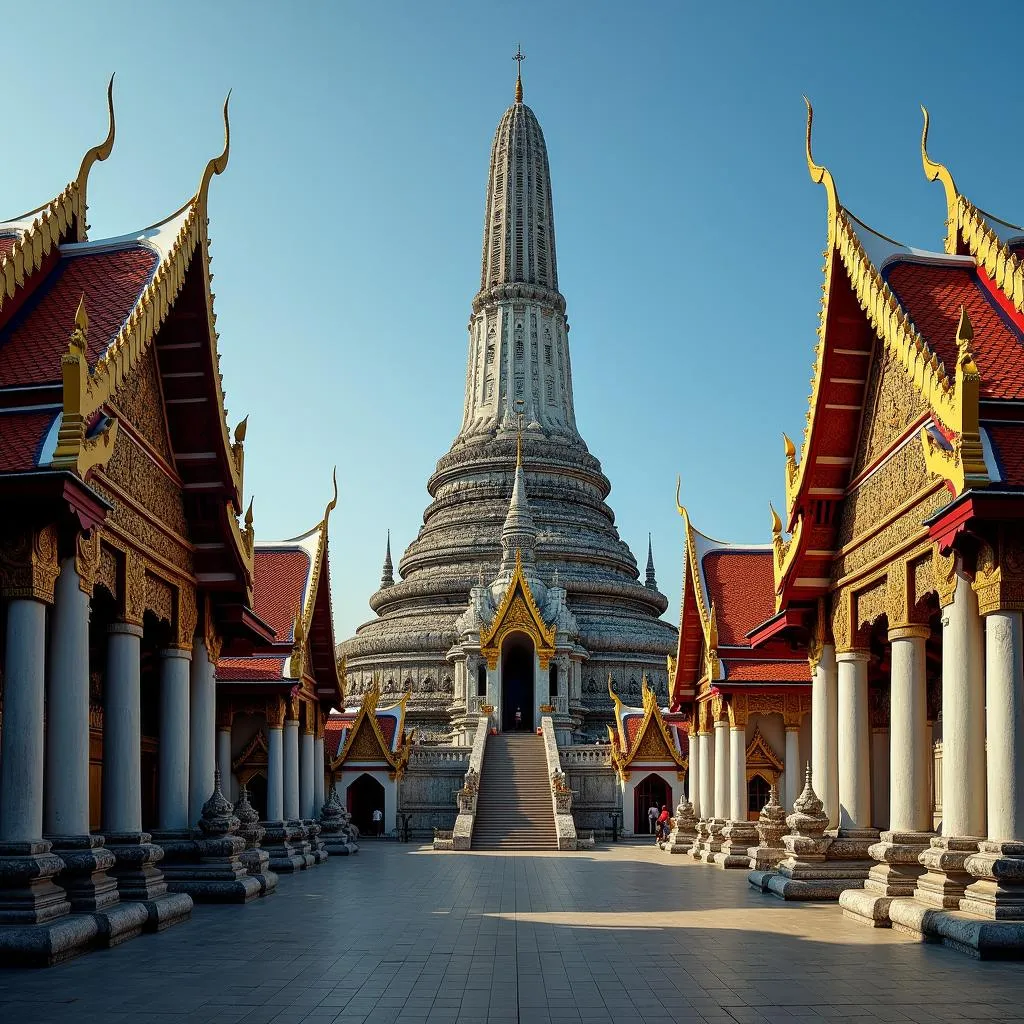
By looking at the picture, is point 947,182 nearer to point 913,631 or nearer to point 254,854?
point 913,631

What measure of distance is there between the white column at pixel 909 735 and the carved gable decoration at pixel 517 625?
2890 centimetres

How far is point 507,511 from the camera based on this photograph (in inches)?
2092

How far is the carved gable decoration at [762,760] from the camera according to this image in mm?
26906

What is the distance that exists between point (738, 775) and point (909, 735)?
440 inches

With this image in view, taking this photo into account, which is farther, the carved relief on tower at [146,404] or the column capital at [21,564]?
the carved relief on tower at [146,404]

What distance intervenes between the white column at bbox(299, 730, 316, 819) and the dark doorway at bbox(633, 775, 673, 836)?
11743 millimetres

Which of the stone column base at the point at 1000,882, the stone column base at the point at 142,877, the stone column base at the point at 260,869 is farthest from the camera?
the stone column base at the point at 260,869

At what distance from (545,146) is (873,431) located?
49.4m

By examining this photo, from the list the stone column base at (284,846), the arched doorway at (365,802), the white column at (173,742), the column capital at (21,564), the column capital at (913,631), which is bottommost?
the arched doorway at (365,802)

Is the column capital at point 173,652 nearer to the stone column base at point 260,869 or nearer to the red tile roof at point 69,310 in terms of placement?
the stone column base at point 260,869

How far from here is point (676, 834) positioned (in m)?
29.6

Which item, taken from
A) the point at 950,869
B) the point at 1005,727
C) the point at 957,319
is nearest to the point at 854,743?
the point at 950,869

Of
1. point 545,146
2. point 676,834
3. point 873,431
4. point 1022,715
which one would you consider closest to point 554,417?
point 545,146

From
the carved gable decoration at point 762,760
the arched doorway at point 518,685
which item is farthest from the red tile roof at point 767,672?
the arched doorway at point 518,685
